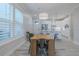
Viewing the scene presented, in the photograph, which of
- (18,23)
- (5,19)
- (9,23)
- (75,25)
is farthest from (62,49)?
(5,19)

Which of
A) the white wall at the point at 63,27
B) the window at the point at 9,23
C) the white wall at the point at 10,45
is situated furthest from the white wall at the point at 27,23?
the white wall at the point at 63,27

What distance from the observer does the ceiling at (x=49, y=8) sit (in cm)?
309

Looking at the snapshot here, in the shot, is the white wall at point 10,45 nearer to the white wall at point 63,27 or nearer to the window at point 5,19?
the window at point 5,19

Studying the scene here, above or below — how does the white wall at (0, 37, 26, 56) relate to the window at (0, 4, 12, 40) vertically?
below

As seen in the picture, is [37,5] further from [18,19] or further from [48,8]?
[18,19]

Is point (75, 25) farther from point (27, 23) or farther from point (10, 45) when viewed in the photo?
point (10, 45)

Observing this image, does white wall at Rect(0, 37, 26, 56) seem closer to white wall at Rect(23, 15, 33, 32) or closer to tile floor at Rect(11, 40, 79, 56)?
tile floor at Rect(11, 40, 79, 56)

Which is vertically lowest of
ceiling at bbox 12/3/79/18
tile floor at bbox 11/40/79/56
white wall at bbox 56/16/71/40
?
tile floor at bbox 11/40/79/56

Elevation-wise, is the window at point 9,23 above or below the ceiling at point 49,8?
below

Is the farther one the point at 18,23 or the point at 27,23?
the point at 27,23


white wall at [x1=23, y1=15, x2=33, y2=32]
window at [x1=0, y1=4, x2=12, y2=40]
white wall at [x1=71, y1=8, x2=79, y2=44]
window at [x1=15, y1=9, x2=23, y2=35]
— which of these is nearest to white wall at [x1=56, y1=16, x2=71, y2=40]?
white wall at [x1=71, y1=8, x2=79, y2=44]

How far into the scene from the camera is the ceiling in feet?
10.1

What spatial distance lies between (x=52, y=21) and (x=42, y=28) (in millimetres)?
316

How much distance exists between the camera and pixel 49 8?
3.25 m
